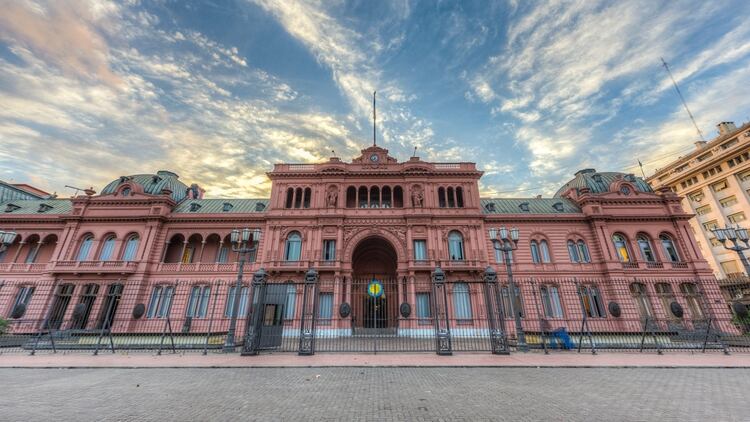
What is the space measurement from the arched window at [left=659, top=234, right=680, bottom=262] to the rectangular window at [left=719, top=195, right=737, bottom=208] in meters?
26.6

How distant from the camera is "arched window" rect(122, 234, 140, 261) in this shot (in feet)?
80.0

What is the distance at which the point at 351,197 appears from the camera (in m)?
28.2

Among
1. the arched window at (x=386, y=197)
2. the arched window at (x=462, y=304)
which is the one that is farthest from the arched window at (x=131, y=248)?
the arched window at (x=462, y=304)

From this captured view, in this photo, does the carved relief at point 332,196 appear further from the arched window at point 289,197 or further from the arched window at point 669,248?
the arched window at point 669,248

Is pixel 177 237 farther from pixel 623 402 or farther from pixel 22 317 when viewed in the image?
pixel 623 402

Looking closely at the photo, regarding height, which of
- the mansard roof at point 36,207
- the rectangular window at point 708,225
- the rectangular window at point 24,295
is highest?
the rectangular window at point 708,225

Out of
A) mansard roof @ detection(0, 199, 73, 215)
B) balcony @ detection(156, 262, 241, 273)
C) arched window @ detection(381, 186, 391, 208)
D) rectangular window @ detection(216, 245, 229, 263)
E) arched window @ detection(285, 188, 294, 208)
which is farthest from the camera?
arched window @ detection(381, 186, 391, 208)

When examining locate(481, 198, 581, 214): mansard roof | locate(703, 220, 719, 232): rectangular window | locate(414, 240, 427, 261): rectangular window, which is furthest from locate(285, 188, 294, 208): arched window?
locate(703, 220, 719, 232): rectangular window

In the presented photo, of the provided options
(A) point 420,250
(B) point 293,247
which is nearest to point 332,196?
(B) point 293,247

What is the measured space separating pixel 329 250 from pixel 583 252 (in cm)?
2376

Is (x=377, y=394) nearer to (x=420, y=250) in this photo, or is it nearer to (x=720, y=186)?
(x=420, y=250)

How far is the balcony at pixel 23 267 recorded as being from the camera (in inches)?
953

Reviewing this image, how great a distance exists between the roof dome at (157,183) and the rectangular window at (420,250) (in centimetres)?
2525

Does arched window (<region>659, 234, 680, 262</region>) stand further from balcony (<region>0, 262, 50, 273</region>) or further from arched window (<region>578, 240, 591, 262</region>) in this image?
balcony (<region>0, 262, 50, 273</region>)
